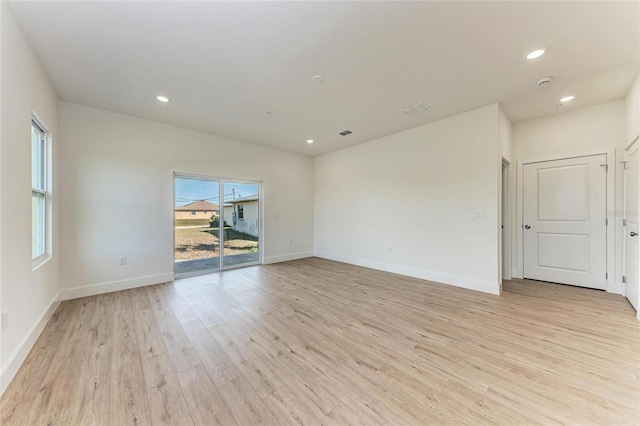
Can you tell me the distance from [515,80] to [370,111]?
184cm

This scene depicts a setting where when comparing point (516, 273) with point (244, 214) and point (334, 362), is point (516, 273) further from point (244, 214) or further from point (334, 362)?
point (244, 214)

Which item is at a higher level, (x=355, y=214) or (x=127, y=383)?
(x=355, y=214)

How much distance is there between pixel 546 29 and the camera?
81.6 inches

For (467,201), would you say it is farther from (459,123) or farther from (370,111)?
(370,111)

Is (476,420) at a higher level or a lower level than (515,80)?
lower

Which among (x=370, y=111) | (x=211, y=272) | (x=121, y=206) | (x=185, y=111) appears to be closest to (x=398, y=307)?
(x=370, y=111)

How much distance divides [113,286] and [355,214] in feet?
15.6

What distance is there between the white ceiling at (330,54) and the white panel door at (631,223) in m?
1.00

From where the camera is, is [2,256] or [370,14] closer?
[2,256]

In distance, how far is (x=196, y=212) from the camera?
4.73 meters

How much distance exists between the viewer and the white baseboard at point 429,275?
3.60 metres

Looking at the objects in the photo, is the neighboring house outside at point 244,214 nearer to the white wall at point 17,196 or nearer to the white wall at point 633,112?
the white wall at point 17,196

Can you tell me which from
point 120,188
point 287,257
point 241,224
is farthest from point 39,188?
point 287,257

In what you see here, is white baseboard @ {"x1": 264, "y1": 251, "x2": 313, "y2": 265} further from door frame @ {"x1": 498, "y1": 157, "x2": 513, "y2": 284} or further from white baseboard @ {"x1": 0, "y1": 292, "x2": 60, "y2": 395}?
door frame @ {"x1": 498, "y1": 157, "x2": 513, "y2": 284}
